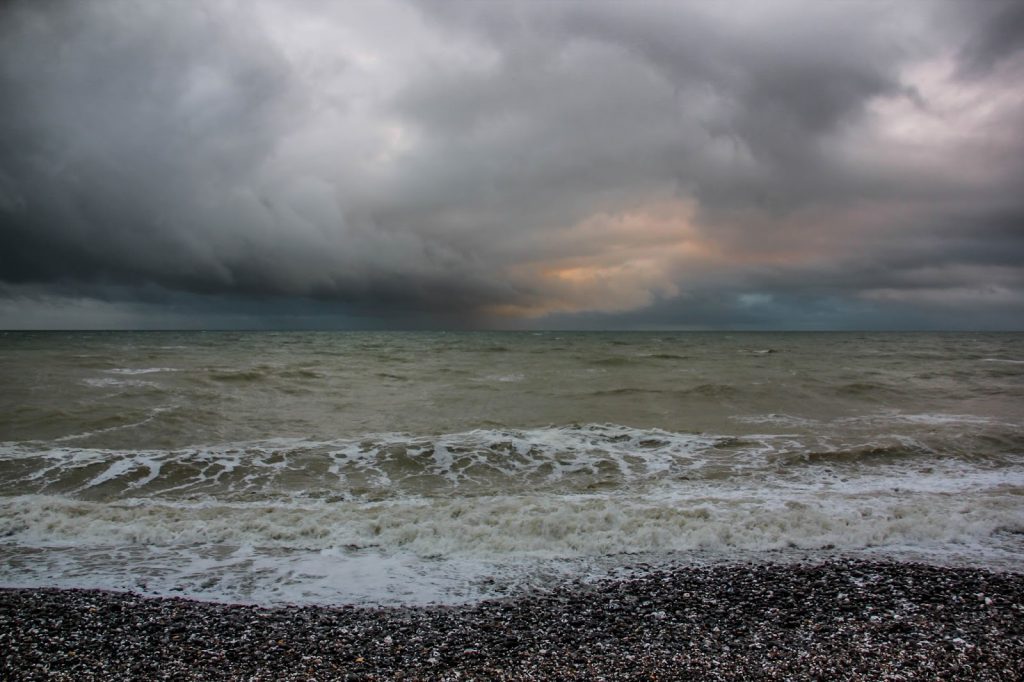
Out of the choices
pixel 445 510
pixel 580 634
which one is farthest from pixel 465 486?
pixel 580 634

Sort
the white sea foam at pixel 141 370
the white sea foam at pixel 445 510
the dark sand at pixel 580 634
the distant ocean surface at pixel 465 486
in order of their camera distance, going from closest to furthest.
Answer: the dark sand at pixel 580 634, the white sea foam at pixel 445 510, the distant ocean surface at pixel 465 486, the white sea foam at pixel 141 370

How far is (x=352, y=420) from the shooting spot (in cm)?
1866

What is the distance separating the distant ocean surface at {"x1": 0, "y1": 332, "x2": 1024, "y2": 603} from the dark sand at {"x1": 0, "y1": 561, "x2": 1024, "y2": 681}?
0.64m

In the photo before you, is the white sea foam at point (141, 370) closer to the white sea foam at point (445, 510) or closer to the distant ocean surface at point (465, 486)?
the distant ocean surface at point (465, 486)

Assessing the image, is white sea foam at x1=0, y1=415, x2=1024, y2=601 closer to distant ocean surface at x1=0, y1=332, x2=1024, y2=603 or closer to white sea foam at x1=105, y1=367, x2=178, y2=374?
distant ocean surface at x1=0, y1=332, x2=1024, y2=603

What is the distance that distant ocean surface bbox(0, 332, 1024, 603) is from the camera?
7.39 metres

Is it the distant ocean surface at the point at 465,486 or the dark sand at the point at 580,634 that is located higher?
the dark sand at the point at 580,634

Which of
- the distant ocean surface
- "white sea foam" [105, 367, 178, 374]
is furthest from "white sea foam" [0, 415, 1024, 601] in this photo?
"white sea foam" [105, 367, 178, 374]

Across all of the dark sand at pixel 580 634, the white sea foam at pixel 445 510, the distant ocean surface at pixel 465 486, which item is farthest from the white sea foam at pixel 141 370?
the dark sand at pixel 580 634

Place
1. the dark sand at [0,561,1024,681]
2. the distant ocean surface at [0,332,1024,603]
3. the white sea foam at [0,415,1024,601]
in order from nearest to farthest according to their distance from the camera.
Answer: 1. the dark sand at [0,561,1024,681]
2. the white sea foam at [0,415,1024,601]
3. the distant ocean surface at [0,332,1024,603]

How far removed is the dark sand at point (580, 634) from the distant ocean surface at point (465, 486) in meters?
0.64

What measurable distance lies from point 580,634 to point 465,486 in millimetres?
6511

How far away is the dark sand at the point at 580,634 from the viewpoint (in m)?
4.79

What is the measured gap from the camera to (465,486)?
11.7 m
